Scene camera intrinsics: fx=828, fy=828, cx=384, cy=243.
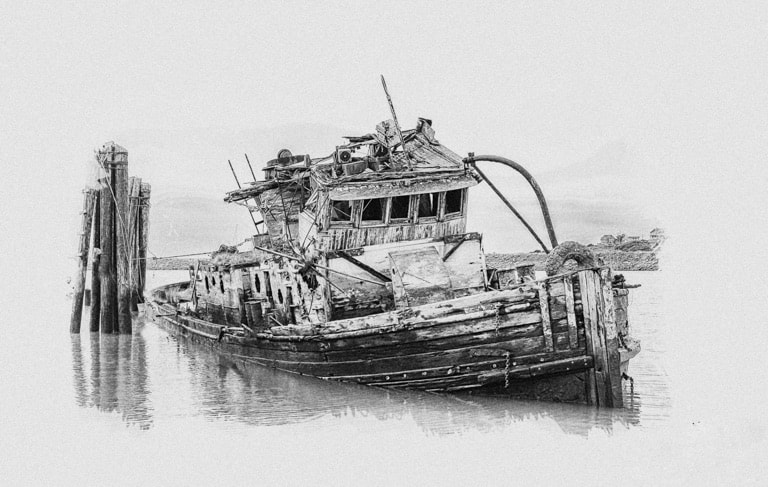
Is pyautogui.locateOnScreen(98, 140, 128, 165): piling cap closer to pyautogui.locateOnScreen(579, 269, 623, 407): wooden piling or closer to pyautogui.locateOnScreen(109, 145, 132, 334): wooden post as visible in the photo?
pyautogui.locateOnScreen(109, 145, 132, 334): wooden post

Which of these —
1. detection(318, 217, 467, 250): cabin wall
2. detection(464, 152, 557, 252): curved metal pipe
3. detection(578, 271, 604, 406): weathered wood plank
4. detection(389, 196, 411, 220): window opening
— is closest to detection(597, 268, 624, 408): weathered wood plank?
detection(578, 271, 604, 406): weathered wood plank

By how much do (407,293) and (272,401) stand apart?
3164mm

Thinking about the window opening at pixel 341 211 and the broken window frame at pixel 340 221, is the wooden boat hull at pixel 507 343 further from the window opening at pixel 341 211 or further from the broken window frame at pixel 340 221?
the window opening at pixel 341 211

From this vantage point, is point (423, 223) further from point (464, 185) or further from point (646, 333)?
point (646, 333)

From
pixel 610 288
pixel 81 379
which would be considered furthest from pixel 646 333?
pixel 81 379

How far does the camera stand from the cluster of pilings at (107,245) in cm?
2342

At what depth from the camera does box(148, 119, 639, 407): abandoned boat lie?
1323 cm

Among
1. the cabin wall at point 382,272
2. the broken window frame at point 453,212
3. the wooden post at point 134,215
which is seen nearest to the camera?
the cabin wall at point 382,272

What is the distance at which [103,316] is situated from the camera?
78.1 ft

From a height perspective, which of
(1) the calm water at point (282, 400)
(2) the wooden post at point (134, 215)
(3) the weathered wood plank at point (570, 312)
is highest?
(2) the wooden post at point (134, 215)

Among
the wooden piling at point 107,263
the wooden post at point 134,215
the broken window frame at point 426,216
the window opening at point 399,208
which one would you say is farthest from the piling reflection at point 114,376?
the broken window frame at point 426,216

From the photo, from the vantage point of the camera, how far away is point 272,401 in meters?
15.1

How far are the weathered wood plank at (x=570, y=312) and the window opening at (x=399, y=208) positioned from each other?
4532 mm

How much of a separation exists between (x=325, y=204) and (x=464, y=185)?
2.87 meters
